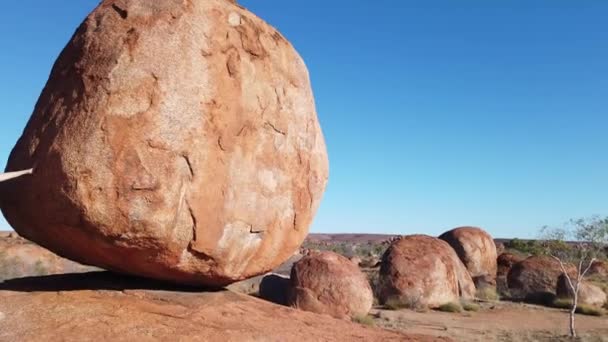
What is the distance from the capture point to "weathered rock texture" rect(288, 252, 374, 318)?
40.9ft

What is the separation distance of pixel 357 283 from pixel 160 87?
893 centimetres

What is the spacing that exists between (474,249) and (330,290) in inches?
442

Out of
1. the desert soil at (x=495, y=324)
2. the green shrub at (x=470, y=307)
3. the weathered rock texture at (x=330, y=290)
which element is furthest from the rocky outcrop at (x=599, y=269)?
the weathered rock texture at (x=330, y=290)

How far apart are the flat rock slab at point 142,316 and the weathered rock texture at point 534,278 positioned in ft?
46.1

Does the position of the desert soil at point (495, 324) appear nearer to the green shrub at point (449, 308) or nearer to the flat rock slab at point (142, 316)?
the green shrub at point (449, 308)

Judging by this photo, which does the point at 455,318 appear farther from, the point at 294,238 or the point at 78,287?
the point at 78,287

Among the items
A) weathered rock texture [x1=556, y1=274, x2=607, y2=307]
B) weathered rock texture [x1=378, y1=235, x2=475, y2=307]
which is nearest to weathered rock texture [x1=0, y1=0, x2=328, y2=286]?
weathered rock texture [x1=378, y1=235, x2=475, y2=307]

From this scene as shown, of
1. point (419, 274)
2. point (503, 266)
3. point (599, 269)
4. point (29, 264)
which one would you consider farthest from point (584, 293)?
point (29, 264)

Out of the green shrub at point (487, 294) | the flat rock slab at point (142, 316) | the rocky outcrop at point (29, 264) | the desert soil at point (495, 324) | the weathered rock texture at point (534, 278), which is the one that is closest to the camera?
the flat rock slab at point (142, 316)

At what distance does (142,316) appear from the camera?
5.00 meters

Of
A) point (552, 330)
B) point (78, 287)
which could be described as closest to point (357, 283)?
point (552, 330)

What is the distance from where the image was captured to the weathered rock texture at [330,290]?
12469mm

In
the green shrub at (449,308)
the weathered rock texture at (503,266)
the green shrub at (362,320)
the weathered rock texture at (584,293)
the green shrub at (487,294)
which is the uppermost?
the weathered rock texture at (503,266)

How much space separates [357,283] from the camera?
1284cm
